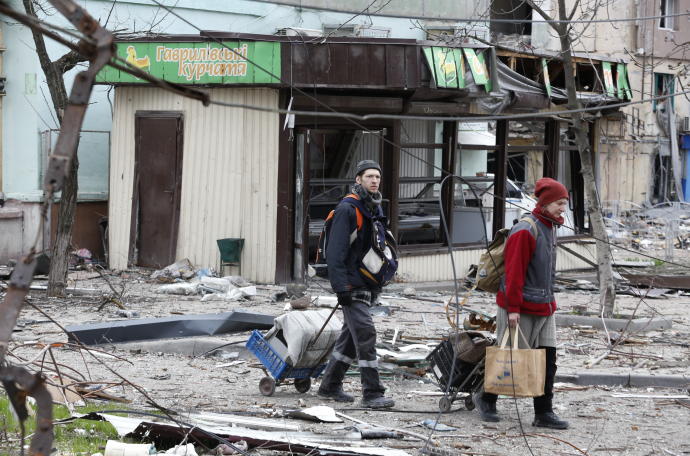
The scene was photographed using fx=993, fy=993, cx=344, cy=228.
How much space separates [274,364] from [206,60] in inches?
344

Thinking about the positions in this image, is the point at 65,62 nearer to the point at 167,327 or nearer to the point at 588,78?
the point at 167,327

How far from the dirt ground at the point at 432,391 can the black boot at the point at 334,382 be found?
0.29ft

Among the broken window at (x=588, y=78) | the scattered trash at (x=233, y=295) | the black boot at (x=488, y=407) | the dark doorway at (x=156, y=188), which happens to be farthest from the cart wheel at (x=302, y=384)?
the broken window at (x=588, y=78)

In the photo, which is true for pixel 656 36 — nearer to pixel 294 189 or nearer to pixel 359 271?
pixel 294 189

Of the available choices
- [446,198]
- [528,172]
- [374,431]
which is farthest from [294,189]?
[528,172]

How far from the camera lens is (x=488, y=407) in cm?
758

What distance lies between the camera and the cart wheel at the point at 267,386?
8141 mm

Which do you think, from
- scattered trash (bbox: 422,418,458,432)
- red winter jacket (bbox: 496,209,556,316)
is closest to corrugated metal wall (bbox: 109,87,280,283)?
red winter jacket (bbox: 496,209,556,316)

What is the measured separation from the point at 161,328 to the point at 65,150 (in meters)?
7.55

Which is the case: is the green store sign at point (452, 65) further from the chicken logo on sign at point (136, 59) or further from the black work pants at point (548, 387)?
the black work pants at point (548, 387)

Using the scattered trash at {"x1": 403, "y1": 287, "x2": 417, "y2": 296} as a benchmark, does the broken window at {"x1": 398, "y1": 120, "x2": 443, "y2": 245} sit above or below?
above

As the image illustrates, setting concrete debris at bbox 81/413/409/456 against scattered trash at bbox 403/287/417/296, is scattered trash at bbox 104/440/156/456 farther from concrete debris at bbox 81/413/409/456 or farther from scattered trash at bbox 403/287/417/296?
scattered trash at bbox 403/287/417/296

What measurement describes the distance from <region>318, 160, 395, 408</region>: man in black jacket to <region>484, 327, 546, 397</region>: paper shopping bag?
99cm

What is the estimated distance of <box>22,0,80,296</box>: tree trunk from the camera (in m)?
12.9
